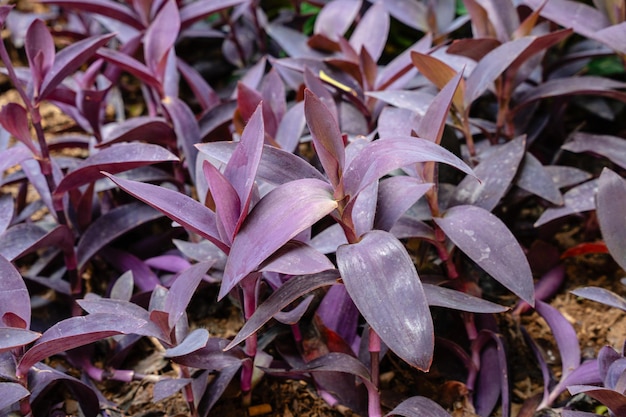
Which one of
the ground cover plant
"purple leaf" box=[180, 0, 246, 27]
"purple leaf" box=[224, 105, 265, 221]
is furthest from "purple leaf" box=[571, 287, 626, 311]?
"purple leaf" box=[180, 0, 246, 27]

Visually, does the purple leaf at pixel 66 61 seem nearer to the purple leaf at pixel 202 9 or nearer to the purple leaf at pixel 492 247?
the purple leaf at pixel 202 9

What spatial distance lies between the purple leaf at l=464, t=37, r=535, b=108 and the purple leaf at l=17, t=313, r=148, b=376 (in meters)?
0.64

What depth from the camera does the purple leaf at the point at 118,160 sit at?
983 millimetres

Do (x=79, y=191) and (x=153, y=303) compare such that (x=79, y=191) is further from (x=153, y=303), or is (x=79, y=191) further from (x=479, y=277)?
(x=479, y=277)

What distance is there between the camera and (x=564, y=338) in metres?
1.01

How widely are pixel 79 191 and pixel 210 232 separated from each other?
48 cm

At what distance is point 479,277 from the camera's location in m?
1.17

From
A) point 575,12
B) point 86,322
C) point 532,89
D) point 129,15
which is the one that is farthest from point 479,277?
point 129,15

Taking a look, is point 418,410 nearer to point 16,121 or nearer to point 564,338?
point 564,338

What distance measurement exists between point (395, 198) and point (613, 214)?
1.15 ft

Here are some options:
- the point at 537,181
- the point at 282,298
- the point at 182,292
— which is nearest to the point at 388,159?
the point at 282,298

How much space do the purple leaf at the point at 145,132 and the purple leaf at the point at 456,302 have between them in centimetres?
60

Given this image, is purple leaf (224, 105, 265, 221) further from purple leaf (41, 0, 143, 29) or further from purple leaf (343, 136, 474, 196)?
purple leaf (41, 0, 143, 29)

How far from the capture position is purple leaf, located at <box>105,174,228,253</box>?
0.75 meters
